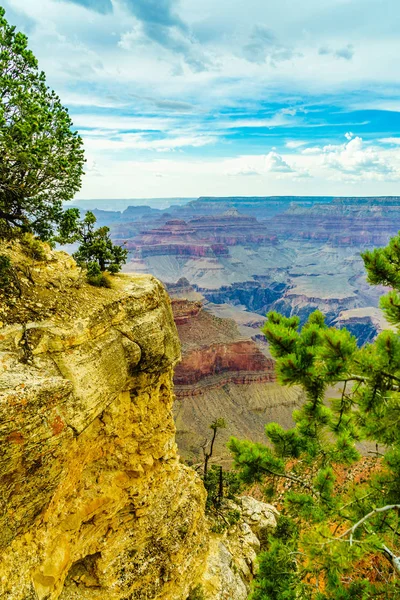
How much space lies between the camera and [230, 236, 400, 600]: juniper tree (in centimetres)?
581

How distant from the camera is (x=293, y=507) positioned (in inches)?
362

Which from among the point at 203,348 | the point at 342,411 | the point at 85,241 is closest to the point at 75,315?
the point at 85,241

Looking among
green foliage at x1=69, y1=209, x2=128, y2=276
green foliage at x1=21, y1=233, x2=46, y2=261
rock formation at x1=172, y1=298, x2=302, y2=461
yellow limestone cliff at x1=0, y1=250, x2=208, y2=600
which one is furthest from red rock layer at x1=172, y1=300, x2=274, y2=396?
green foliage at x1=21, y1=233, x2=46, y2=261

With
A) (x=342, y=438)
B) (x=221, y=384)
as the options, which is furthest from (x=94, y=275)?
(x=221, y=384)

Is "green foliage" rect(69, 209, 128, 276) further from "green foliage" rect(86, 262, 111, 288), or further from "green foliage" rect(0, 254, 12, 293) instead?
"green foliage" rect(0, 254, 12, 293)

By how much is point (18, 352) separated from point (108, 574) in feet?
27.5

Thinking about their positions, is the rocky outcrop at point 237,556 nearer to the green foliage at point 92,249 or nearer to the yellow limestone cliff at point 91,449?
the yellow limestone cliff at point 91,449

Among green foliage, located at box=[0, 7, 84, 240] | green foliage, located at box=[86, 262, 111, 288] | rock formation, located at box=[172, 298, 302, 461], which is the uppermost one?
green foliage, located at box=[0, 7, 84, 240]

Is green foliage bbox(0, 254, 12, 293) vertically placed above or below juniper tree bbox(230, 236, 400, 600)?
above

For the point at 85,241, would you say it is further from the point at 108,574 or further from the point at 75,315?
the point at 108,574

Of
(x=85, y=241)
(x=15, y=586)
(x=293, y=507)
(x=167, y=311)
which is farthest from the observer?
(x=167, y=311)

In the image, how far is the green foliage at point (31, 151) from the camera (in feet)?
27.4

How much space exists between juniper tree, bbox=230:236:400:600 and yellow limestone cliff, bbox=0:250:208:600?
425 cm

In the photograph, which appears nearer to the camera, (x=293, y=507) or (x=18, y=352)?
(x=18, y=352)
